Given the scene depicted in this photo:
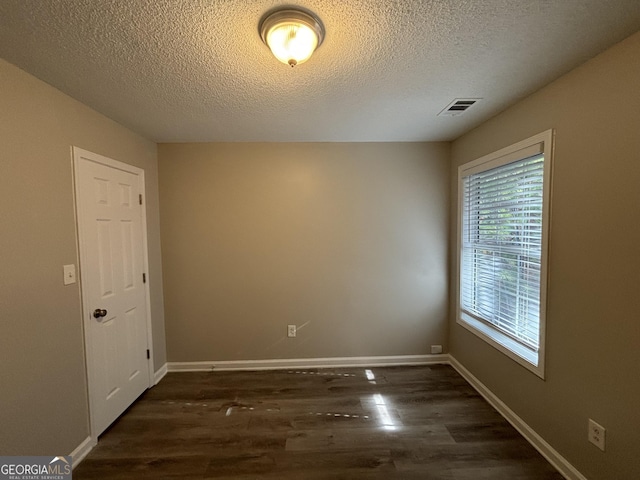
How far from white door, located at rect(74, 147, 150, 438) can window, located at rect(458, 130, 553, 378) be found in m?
3.07

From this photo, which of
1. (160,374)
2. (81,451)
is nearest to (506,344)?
(81,451)

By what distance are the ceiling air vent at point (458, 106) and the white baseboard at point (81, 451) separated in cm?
348

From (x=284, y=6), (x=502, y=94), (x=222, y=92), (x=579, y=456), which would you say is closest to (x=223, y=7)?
(x=284, y=6)

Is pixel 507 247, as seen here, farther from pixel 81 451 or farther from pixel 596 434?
pixel 81 451

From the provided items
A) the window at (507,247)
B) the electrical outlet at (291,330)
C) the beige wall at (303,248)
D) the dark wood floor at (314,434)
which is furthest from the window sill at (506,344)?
the electrical outlet at (291,330)

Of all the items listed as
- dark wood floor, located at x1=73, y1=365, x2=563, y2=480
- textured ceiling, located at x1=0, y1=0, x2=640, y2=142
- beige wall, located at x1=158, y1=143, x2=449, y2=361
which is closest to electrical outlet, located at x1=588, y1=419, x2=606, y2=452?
dark wood floor, located at x1=73, y1=365, x2=563, y2=480

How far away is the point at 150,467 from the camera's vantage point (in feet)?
5.23

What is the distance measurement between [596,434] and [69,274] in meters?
3.23

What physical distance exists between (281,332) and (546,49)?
2.92 metres

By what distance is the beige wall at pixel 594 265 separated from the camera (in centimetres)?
121

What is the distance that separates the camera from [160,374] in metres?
2.58

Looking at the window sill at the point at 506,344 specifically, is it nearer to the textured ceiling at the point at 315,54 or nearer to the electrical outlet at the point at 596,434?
the electrical outlet at the point at 596,434

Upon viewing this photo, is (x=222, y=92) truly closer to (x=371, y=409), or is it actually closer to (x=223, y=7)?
(x=223, y=7)

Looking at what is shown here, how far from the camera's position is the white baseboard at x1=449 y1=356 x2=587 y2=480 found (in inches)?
59.5
